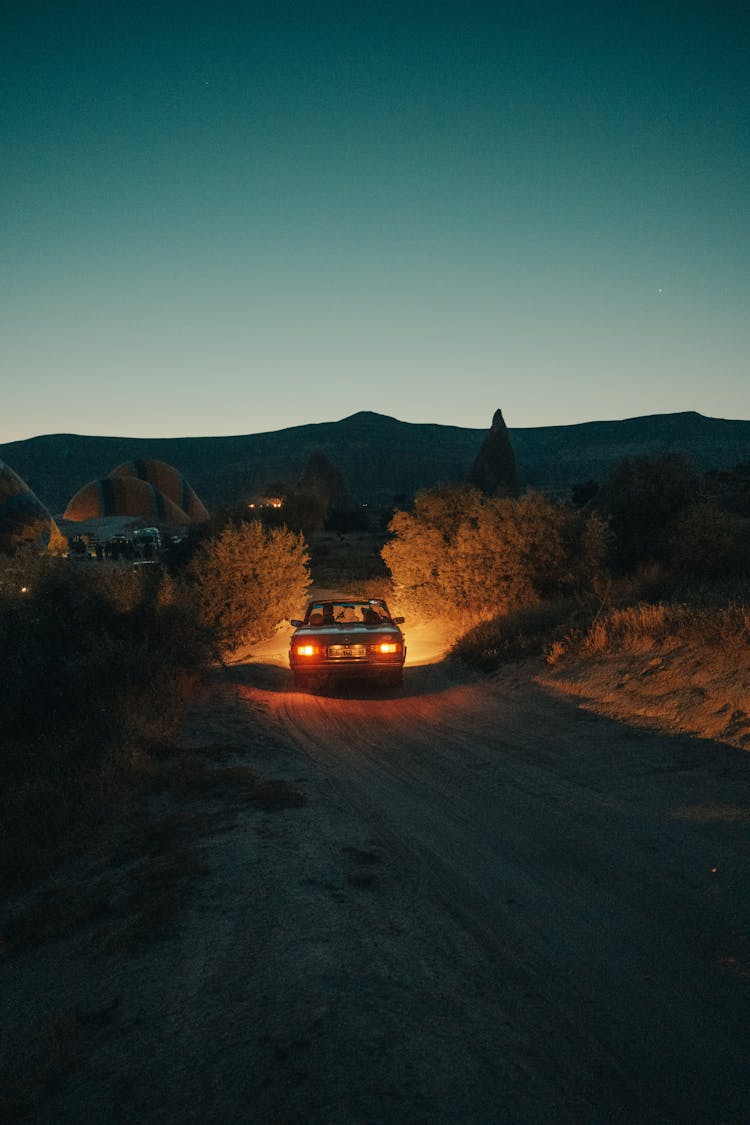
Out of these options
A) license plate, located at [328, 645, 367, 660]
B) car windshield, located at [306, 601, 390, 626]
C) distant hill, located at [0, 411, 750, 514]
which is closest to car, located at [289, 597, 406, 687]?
license plate, located at [328, 645, 367, 660]

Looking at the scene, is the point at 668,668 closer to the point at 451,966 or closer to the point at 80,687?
the point at 451,966

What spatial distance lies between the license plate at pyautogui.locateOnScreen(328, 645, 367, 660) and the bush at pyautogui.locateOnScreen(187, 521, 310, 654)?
31.4 feet

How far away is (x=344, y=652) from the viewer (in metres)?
12.2

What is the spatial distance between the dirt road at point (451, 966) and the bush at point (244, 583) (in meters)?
15.1

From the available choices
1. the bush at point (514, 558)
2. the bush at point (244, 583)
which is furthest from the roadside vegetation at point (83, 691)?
the bush at point (514, 558)

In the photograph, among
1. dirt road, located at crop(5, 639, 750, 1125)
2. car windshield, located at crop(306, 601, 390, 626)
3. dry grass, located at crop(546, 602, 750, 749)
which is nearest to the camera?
dirt road, located at crop(5, 639, 750, 1125)

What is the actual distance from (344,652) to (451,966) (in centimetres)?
853

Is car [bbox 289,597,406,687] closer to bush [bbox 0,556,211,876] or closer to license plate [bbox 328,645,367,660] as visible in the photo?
license plate [bbox 328,645,367,660]

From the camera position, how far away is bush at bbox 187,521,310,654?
21.8m

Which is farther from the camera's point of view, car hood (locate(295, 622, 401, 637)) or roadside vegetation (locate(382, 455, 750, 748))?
car hood (locate(295, 622, 401, 637))

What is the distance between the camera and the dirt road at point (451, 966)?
2.73 meters

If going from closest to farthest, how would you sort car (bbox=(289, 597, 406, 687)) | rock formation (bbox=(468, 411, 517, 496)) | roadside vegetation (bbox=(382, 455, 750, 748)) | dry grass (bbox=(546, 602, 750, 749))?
dry grass (bbox=(546, 602, 750, 749)), roadside vegetation (bbox=(382, 455, 750, 748)), car (bbox=(289, 597, 406, 687)), rock formation (bbox=(468, 411, 517, 496))

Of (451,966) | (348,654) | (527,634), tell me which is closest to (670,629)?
(527,634)

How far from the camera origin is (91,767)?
802 cm
